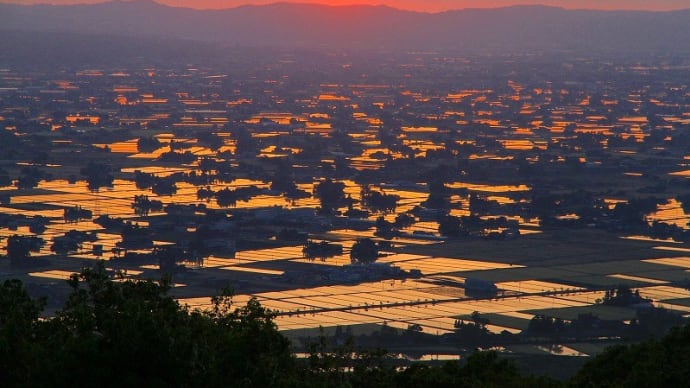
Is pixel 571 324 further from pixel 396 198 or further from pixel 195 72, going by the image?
pixel 195 72

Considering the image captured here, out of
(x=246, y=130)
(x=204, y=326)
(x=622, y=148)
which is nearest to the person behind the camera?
(x=204, y=326)

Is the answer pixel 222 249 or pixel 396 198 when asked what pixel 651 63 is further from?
pixel 222 249

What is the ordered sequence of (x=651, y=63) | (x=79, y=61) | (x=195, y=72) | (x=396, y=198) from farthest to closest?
1. (x=651, y=63)
2. (x=79, y=61)
3. (x=195, y=72)
4. (x=396, y=198)

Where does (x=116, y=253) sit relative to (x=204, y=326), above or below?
below

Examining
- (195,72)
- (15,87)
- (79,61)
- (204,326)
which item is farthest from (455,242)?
(79,61)

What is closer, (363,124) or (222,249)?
(222,249)

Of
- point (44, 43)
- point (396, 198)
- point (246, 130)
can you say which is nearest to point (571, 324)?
point (396, 198)
